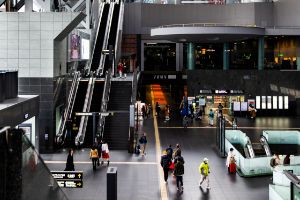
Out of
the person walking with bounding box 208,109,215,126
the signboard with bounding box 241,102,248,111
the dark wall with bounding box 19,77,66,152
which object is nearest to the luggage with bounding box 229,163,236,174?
the dark wall with bounding box 19,77,66,152

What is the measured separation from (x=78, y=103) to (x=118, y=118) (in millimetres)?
3021

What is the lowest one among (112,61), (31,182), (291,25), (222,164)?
(222,164)

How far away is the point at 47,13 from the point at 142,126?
12538 millimetres

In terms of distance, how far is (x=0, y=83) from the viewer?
53.9 ft

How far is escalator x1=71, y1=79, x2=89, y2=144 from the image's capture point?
84.6ft

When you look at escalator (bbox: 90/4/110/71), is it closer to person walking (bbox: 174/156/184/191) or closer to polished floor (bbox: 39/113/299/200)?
polished floor (bbox: 39/113/299/200)

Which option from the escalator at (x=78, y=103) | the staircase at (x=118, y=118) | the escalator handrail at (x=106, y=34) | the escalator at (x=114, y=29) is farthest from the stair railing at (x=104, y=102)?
the escalator at (x=114, y=29)

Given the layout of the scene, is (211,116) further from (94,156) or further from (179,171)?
(179,171)

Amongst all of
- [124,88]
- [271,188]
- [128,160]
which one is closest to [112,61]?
[124,88]

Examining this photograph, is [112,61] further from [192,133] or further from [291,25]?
[291,25]

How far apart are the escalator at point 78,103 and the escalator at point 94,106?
580 millimetres

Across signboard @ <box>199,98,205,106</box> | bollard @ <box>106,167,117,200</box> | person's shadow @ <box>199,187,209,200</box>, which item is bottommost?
person's shadow @ <box>199,187,209,200</box>

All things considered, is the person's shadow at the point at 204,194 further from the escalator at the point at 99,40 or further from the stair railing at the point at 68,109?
the escalator at the point at 99,40

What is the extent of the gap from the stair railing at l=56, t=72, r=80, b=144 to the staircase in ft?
6.94
